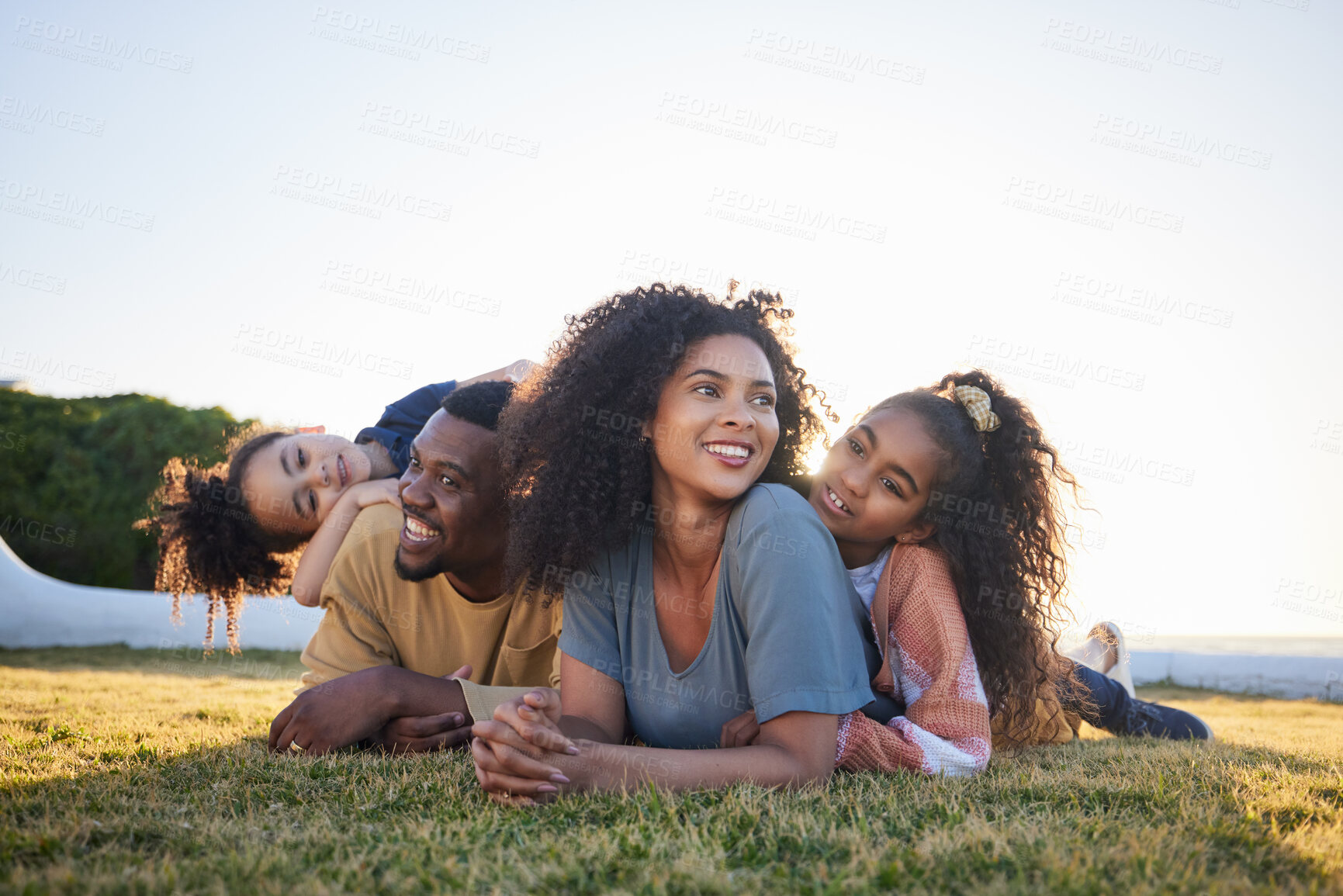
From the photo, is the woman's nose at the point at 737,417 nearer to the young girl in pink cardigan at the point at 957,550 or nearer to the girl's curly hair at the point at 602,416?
the girl's curly hair at the point at 602,416

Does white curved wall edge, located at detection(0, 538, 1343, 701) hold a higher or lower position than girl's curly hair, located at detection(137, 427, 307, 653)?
lower

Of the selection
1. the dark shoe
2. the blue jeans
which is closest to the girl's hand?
the blue jeans

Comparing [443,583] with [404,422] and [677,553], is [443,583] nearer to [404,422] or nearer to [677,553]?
[404,422]

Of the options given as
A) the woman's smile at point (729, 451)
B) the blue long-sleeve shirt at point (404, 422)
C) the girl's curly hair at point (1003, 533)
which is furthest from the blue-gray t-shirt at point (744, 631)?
the blue long-sleeve shirt at point (404, 422)

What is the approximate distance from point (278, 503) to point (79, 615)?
32.2 feet

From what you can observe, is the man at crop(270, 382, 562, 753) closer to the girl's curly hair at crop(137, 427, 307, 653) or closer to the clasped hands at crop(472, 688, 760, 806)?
the girl's curly hair at crop(137, 427, 307, 653)

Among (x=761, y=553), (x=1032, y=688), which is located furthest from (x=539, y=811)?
(x=1032, y=688)

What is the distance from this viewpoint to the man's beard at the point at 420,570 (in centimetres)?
452

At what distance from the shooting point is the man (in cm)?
452

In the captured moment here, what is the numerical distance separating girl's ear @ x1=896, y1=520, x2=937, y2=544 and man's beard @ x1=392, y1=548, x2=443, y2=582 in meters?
2.42

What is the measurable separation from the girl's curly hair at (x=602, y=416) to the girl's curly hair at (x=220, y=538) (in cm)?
240

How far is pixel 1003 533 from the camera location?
167 inches

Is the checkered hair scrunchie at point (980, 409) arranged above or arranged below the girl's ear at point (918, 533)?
above

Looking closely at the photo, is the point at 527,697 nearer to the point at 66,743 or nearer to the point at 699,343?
the point at 699,343
